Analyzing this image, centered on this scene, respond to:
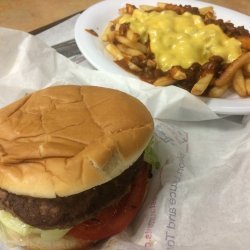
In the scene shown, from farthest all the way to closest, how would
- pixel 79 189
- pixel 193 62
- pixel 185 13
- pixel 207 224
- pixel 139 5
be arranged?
1. pixel 139 5
2. pixel 185 13
3. pixel 193 62
4. pixel 207 224
5. pixel 79 189

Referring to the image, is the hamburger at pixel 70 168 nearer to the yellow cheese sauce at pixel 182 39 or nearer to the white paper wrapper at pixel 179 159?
the white paper wrapper at pixel 179 159

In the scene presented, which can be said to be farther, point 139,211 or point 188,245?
point 139,211

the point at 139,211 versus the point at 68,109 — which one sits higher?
the point at 68,109

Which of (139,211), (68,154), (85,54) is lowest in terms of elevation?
(139,211)

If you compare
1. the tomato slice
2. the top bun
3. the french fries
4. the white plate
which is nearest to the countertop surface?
the white plate

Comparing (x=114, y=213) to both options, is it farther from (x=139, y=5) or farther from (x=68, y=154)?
(x=139, y=5)

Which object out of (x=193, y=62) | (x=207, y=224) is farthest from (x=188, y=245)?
(x=193, y=62)
